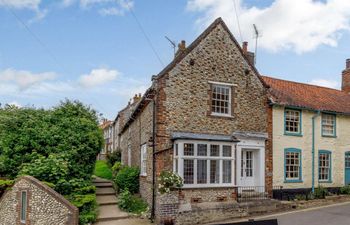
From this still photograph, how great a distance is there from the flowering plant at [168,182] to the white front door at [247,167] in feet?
15.7

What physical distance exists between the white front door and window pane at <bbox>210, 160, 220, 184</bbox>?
8.12 ft

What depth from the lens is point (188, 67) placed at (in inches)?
718

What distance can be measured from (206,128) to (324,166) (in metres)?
9.62

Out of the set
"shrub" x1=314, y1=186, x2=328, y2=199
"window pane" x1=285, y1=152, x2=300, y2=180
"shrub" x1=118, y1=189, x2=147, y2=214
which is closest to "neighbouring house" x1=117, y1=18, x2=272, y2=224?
"shrub" x1=118, y1=189, x2=147, y2=214

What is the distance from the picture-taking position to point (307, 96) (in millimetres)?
23984

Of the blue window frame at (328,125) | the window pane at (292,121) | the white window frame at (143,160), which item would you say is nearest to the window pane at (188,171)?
the white window frame at (143,160)

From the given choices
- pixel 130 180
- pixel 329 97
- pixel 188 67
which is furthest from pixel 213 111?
pixel 329 97

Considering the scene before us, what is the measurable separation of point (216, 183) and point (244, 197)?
2.15 meters

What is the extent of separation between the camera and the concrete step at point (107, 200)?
18445mm

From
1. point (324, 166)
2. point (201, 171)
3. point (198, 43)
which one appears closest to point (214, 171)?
point (201, 171)

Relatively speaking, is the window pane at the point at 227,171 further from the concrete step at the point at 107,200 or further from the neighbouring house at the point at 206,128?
the concrete step at the point at 107,200

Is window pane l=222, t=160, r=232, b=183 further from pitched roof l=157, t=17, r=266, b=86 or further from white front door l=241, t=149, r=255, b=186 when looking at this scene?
pitched roof l=157, t=17, r=266, b=86

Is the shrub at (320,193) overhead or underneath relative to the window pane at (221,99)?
underneath

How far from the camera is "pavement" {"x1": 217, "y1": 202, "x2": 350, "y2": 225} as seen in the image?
1509 centimetres
